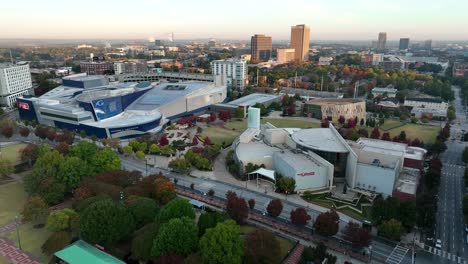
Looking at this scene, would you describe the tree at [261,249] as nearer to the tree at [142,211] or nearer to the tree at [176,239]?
the tree at [176,239]

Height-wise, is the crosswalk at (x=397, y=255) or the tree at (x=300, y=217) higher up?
the tree at (x=300, y=217)

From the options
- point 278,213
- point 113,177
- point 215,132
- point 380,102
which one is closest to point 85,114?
point 215,132

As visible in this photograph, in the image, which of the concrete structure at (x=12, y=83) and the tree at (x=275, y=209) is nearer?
the tree at (x=275, y=209)

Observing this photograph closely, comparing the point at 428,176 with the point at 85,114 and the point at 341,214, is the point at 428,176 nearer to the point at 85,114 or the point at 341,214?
the point at 341,214

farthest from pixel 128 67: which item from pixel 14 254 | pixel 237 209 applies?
pixel 237 209

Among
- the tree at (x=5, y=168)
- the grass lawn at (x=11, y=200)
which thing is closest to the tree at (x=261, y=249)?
the grass lawn at (x=11, y=200)

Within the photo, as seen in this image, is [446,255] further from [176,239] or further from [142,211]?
[142,211]
